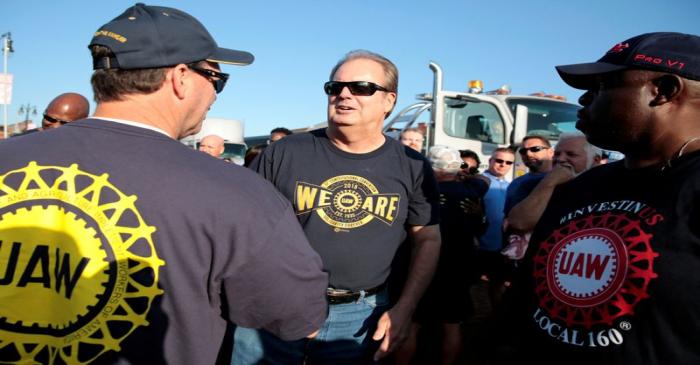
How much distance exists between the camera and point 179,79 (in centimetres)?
133

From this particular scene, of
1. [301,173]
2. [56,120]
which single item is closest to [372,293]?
[301,173]

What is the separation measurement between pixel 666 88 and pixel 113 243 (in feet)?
5.25

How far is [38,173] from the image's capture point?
1.12 metres

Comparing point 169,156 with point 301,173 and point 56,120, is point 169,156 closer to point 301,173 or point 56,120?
point 301,173

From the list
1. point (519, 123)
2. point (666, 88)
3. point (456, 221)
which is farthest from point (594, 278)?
point (519, 123)

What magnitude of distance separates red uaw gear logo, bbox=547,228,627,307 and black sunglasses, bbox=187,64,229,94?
4.03ft

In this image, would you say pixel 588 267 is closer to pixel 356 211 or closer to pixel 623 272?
pixel 623 272

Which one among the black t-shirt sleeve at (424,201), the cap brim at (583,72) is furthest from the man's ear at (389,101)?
the cap brim at (583,72)

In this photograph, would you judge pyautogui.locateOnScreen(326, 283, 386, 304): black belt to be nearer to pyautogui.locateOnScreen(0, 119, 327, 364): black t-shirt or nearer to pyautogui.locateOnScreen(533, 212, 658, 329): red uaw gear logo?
pyautogui.locateOnScreen(533, 212, 658, 329): red uaw gear logo

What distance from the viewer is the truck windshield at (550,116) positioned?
25.2ft

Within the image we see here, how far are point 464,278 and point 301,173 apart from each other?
227 centimetres

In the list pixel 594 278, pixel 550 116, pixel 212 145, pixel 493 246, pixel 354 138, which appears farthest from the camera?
pixel 550 116

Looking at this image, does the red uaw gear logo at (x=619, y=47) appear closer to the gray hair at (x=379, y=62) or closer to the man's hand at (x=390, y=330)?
the gray hair at (x=379, y=62)

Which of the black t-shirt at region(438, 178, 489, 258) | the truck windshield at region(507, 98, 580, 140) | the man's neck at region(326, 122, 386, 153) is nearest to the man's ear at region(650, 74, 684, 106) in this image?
the man's neck at region(326, 122, 386, 153)
